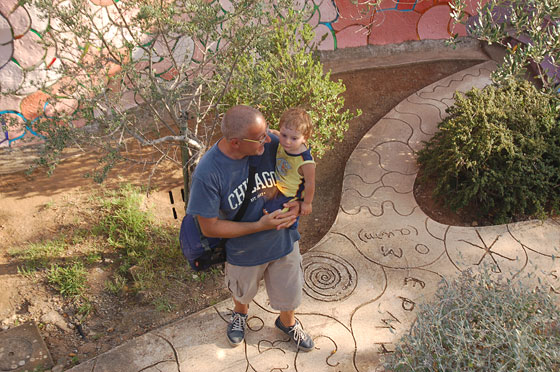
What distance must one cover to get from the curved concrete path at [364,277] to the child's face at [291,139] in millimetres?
1469

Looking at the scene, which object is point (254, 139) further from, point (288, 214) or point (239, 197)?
point (288, 214)

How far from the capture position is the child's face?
2.65 metres

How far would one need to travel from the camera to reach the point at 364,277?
149 inches

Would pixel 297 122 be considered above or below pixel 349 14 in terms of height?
below

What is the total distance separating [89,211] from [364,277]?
2.95 meters

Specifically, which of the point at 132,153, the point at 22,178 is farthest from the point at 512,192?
the point at 22,178

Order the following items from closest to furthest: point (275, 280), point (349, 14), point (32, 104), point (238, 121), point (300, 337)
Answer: point (238, 121) → point (275, 280) → point (300, 337) → point (32, 104) → point (349, 14)

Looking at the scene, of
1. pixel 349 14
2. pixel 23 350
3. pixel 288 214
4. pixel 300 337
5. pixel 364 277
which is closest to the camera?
pixel 288 214

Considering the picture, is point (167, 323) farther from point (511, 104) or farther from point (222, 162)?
point (511, 104)

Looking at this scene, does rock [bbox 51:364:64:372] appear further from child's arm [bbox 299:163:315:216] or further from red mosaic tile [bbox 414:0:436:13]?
red mosaic tile [bbox 414:0:436:13]

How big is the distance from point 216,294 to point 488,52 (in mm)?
5761

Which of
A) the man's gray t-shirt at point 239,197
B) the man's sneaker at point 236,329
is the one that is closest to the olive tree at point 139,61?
the man's gray t-shirt at point 239,197

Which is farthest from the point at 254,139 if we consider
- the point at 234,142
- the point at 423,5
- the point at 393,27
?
the point at 423,5

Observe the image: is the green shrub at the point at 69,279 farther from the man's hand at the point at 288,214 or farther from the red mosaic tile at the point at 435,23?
the red mosaic tile at the point at 435,23
